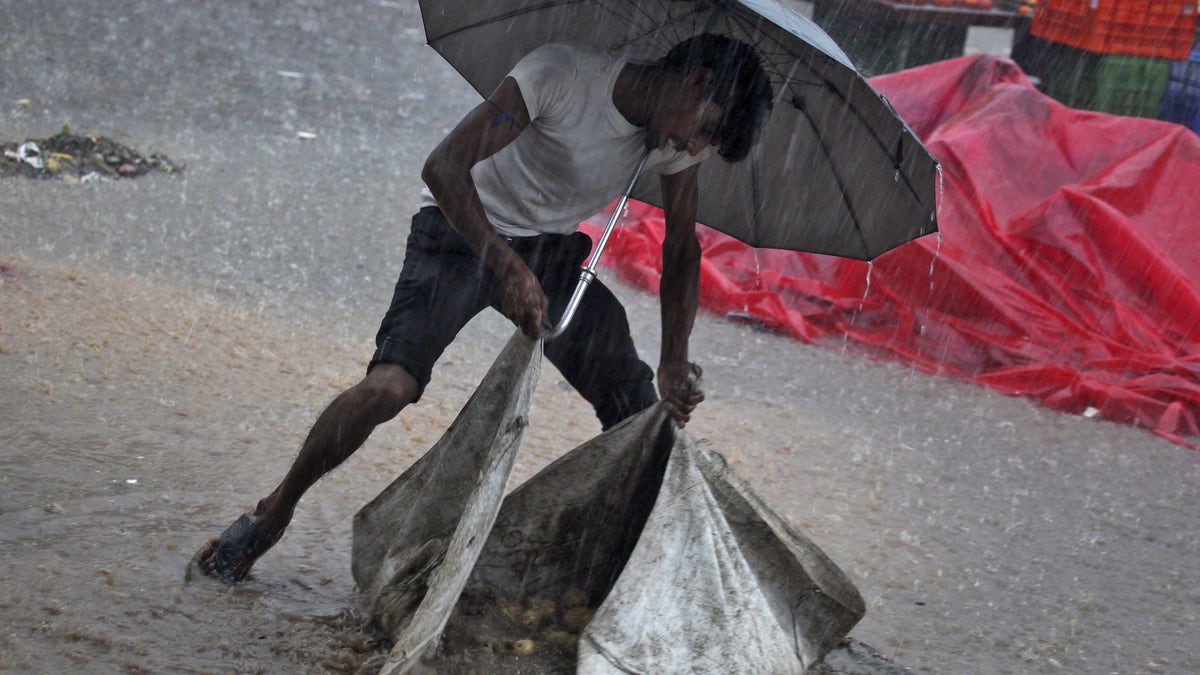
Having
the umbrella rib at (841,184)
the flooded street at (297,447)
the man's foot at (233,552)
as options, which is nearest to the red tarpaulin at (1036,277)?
the flooded street at (297,447)

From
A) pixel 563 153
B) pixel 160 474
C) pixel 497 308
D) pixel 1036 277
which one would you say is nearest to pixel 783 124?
pixel 563 153

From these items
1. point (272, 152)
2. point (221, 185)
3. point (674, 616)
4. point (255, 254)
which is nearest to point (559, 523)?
point (674, 616)

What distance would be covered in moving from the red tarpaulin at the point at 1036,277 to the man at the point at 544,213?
306cm

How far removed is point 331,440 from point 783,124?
1363mm

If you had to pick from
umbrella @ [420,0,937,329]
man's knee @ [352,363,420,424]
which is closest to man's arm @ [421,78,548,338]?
umbrella @ [420,0,937,329]

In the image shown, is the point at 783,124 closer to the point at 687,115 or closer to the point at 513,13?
the point at 687,115

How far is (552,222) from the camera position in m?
2.91

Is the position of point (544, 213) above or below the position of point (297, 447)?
above

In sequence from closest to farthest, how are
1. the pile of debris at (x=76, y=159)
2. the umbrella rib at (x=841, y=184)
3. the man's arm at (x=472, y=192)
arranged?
the man's arm at (x=472, y=192) < the umbrella rib at (x=841, y=184) < the pile of debris at (x=76, y=159)

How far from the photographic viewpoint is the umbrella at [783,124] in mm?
2752

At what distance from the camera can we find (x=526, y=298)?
2512 mm

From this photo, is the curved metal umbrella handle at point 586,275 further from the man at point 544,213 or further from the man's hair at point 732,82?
the man's hair at point 732,82

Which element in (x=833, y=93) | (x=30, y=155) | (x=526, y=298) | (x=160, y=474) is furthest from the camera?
(x=30, y=155)

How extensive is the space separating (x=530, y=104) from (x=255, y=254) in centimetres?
347
